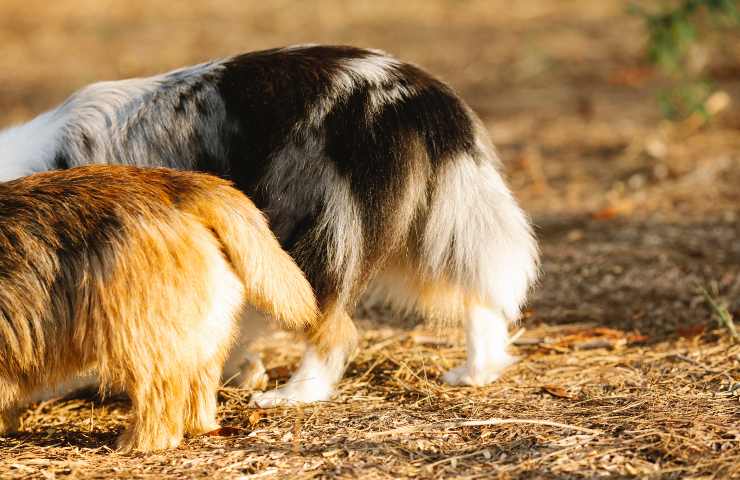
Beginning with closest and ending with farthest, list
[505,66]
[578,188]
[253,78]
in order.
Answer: [253,78], [578,188], [505,66]

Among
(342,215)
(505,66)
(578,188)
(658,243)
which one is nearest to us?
(342,215)

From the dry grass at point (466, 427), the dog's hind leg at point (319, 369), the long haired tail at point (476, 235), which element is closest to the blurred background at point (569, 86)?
the dry grass at point (466, 427)

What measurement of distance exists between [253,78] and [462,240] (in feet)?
3.42

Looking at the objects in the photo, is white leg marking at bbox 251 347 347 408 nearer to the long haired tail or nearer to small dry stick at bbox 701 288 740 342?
the long haired tail

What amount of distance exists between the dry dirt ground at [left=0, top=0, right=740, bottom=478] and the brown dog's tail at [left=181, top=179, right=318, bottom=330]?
1.53ft

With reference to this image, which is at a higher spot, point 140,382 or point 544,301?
point 140,382

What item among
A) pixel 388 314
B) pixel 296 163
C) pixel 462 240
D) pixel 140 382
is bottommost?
pixel 388 314

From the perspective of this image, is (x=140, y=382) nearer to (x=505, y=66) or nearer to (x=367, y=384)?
(x=367, y=384)

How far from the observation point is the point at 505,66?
974 centimetres

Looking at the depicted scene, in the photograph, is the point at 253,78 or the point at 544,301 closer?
the point at 253,78

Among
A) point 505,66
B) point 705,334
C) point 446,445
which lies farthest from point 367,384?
point 505,66

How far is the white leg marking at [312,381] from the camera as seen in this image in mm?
3783

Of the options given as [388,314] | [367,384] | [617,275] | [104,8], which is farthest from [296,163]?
[104,8]

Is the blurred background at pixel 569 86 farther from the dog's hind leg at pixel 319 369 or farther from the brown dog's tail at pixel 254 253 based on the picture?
the brown dog's tail at pixel 254 253
